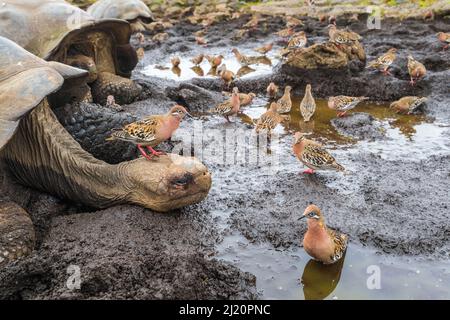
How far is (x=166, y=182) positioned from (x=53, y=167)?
1.23 metres

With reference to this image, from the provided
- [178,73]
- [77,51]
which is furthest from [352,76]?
[77,51]

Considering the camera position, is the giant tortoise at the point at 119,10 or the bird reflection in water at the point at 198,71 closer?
the bird reflection in water at the point at 198,71

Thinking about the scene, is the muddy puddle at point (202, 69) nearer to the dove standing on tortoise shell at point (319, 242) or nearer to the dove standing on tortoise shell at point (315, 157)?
the dove standing on tortoise shell at point (315, 157)

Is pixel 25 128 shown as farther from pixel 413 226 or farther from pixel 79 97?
pixel 413 226

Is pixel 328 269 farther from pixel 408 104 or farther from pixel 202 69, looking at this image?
pixel 202 69

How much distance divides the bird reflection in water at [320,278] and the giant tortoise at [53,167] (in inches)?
46.5

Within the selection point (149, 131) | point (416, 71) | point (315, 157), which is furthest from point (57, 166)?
point (416, 71)

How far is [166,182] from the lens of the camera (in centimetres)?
A: 417

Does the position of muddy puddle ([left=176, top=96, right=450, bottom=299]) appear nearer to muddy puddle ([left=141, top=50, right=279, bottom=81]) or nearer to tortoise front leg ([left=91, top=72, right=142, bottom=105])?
tortoise front leg ([left=91, top=72, right=142, bottom=105])

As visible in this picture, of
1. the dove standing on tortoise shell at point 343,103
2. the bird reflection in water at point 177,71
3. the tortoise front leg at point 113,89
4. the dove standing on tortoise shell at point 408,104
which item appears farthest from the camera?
the bird reflection in water at point 177,71

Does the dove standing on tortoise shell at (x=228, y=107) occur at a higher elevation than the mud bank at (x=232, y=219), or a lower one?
lower

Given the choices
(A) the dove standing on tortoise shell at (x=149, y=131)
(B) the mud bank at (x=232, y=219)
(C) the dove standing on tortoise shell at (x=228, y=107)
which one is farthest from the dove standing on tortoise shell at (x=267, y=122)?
(A) the dove standing on tortoise shell at (x=149, y=131)

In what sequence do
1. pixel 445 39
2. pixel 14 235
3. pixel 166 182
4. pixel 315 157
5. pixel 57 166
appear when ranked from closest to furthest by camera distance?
1. pixel 14 235
2. pixel 166 182
3. pixel 57 166
4. pixel 315 157
5. pixel 445 39

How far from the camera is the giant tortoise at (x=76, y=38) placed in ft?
23.5
